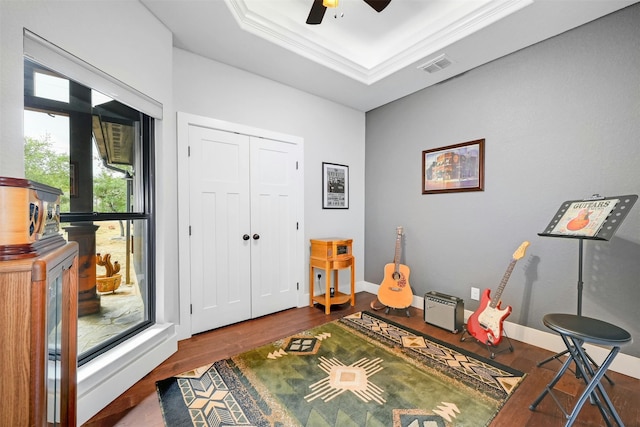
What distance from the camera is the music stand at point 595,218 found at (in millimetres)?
1709

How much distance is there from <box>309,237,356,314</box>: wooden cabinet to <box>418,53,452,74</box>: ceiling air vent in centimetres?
210

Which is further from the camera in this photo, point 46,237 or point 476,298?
point 476,298

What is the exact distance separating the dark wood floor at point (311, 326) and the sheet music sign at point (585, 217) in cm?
110

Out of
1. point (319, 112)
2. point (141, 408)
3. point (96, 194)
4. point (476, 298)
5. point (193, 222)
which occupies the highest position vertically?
point (319, 112)

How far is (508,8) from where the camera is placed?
205cm

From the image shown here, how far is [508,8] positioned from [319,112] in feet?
6.97

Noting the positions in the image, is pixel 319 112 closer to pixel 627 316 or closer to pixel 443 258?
pixel 443 258

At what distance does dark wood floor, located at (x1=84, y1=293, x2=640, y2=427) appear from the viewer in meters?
1.60

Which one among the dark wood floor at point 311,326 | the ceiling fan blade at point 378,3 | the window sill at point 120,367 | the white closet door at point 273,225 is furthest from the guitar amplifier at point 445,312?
the ceiling fan blade at point 378,3

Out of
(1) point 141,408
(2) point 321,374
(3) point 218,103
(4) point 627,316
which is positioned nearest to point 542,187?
(4) point 627,316

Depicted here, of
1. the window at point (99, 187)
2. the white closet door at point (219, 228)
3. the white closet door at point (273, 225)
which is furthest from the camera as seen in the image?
the white closet door at point (273, 225)

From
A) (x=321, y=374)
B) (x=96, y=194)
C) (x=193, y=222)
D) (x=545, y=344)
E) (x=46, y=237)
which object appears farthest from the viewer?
(x=193, y=222)

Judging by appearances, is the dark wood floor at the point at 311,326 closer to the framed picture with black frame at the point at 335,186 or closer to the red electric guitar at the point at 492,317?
the red electric guitar at the point at 492,317

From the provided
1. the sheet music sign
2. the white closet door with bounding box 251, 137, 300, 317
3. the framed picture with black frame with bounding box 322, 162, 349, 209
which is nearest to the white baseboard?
the sheet music sign
